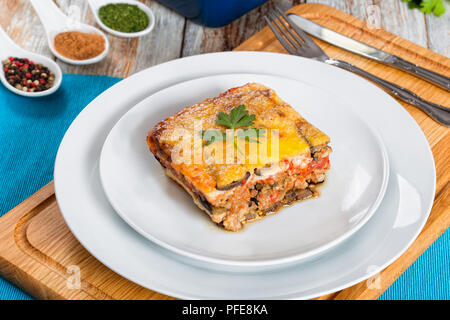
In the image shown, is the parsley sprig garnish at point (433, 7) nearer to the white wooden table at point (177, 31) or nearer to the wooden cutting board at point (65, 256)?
the white wooden table at point (177, 31)

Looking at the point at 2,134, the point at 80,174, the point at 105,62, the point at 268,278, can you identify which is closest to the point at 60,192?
the point at 80,174

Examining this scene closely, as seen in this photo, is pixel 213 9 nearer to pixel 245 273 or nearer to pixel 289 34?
pixel 289 34

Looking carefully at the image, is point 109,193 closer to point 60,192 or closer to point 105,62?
point 60,192

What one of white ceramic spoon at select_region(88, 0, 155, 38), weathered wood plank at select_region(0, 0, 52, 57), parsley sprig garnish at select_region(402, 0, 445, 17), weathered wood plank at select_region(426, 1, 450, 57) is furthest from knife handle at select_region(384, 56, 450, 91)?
weathered wood plank at select_region(0, 0, 52, 57)

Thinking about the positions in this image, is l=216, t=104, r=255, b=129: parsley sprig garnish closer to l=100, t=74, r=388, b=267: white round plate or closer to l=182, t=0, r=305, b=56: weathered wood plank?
l=100, t=74, r=388, b=267: white round plate

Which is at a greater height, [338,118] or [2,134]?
[338,118]

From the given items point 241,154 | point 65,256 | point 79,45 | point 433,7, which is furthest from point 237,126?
point 433,7

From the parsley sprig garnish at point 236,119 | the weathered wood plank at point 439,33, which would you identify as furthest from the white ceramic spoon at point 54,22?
the weathered wood plank at point 439,33
